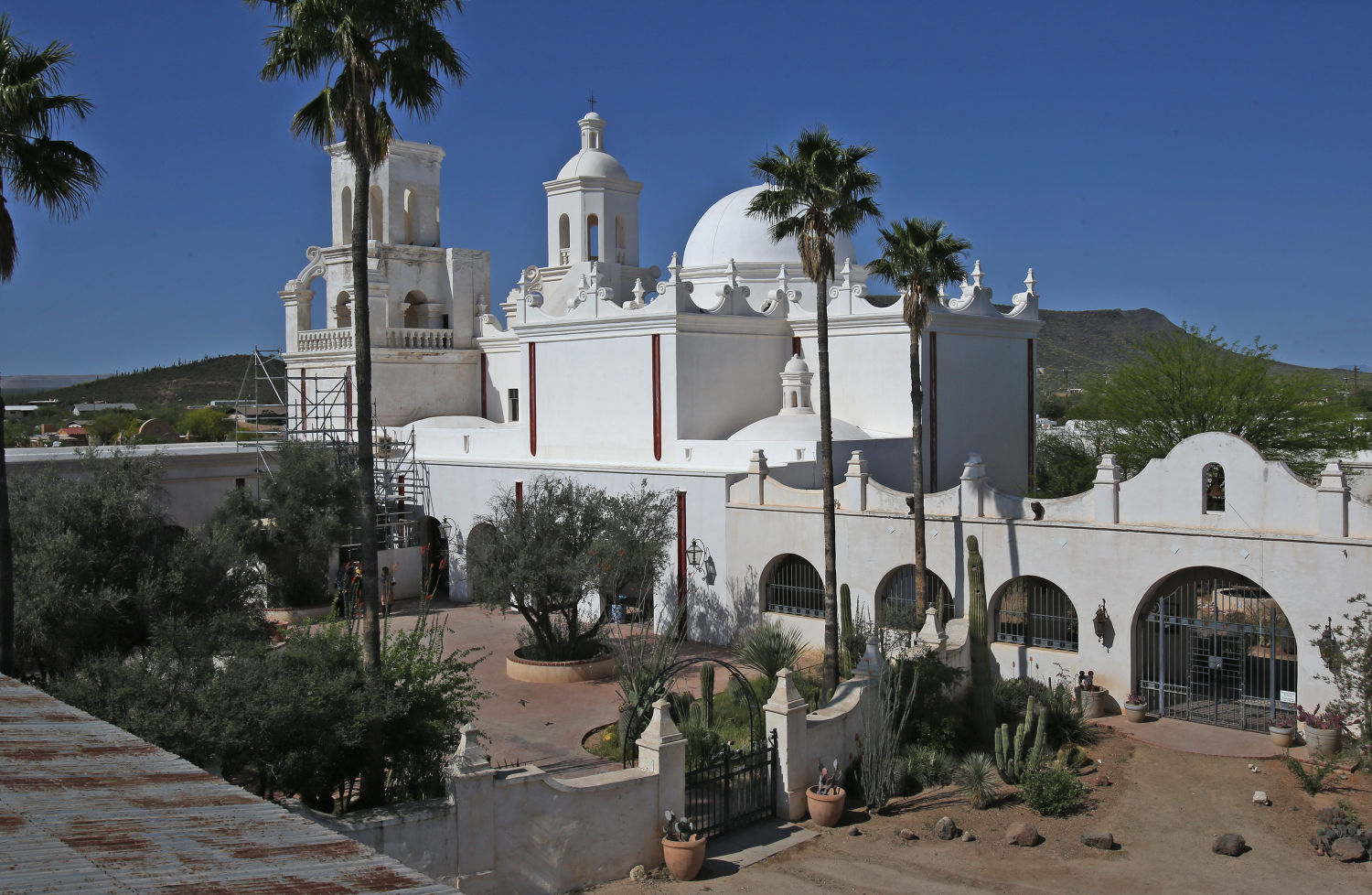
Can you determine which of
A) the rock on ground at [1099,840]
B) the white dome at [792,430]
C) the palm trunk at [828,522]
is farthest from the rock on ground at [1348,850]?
the white dome at [792,430]

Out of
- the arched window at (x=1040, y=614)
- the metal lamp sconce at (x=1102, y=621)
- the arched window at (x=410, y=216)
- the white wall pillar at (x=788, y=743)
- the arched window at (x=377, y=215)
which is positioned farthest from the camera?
the arched window at (x=410, y=216)

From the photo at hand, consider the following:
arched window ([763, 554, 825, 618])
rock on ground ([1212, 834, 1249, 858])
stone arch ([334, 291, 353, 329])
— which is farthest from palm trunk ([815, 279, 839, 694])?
stone arch ([334, 291, 353, 329])

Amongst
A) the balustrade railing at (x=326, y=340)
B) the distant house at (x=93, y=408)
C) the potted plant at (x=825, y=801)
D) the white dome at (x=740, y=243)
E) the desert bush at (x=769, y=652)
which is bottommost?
the potted plant at (x=825, y=801)

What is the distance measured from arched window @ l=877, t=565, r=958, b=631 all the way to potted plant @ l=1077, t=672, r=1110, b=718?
2.65m

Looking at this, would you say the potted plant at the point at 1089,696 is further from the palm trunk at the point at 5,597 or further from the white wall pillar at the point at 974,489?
the palm trunk at the point at 5,597

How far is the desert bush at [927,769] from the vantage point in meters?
15.0

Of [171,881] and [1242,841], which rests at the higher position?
[171,881]

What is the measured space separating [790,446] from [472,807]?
47.2 ft

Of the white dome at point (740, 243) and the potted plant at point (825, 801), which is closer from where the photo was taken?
the potted plant at point (825, 801)

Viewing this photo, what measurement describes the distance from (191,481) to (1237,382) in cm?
2527

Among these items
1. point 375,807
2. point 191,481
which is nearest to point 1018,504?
point 375,807

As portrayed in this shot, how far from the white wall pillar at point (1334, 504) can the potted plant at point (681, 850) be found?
34.3 feet

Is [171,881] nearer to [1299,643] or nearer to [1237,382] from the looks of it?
[1299,643]

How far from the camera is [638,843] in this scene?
1220 centimetres
